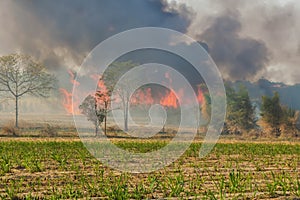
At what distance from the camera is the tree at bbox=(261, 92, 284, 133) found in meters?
74.1

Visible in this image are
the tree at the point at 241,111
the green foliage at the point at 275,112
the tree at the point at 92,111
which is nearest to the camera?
the tree at the point at 92,111

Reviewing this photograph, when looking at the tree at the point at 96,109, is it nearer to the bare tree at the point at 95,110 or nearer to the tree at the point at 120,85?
the bare tree at the point at 95,110

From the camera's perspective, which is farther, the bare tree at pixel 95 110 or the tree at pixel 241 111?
the tree at pixel 241 111

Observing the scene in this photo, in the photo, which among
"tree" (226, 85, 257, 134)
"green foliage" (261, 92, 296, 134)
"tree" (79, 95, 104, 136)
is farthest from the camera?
"tree" (226, 85, 257, 134)

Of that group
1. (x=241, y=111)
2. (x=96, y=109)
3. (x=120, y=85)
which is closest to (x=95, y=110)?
(x=96, y=109)

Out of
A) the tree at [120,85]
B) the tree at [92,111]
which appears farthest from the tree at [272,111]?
the tree at [92,111]

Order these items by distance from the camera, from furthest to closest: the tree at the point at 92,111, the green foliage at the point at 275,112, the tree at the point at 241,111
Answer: the tree at the point at 241,111 < the green foliage at the point at 275,112 < the tree at the point at 92,111

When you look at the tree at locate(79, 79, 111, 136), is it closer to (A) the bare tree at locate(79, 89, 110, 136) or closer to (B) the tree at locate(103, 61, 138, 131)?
(A) the bare tree at locate(79, 89, 110, 136)

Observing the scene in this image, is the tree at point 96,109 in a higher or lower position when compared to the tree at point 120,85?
lower

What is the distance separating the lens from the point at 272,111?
75.5m

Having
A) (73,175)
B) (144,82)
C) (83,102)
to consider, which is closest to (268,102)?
(144,82)

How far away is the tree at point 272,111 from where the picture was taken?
74062 millimetres

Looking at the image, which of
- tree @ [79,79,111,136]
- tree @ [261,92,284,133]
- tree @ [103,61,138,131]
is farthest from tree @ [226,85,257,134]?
tree @ [79,79,111,136]

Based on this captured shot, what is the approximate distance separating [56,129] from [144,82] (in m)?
17.9
